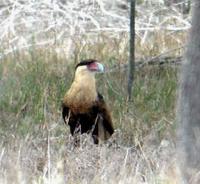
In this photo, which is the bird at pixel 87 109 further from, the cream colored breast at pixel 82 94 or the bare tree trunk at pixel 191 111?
the bare tree trunk at pixel 191 111

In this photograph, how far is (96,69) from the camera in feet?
28.1

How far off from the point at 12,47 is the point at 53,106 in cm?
209

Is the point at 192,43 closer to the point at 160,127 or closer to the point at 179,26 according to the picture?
the point at 160,127

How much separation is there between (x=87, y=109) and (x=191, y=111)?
3.44m

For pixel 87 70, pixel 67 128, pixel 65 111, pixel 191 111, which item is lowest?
pixel 67 128

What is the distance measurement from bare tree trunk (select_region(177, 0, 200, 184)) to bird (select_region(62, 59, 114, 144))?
3.07 m

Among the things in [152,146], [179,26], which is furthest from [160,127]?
[179,26]

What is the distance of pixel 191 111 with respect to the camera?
5.05 meters

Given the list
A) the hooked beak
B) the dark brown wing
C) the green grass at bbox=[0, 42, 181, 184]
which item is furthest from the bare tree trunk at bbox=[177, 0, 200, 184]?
the hooked beak

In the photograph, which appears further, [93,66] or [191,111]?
[93,66]

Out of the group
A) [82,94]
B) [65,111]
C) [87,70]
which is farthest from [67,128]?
[87,70]

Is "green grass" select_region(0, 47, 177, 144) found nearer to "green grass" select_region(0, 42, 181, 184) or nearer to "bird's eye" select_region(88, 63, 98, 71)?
"green grass" select_region(0, 42, 181, 184)

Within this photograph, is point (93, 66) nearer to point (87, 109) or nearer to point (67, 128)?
point (87, 109)

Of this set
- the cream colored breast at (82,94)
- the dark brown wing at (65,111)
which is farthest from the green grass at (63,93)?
the cream colored breast at (82,94)
